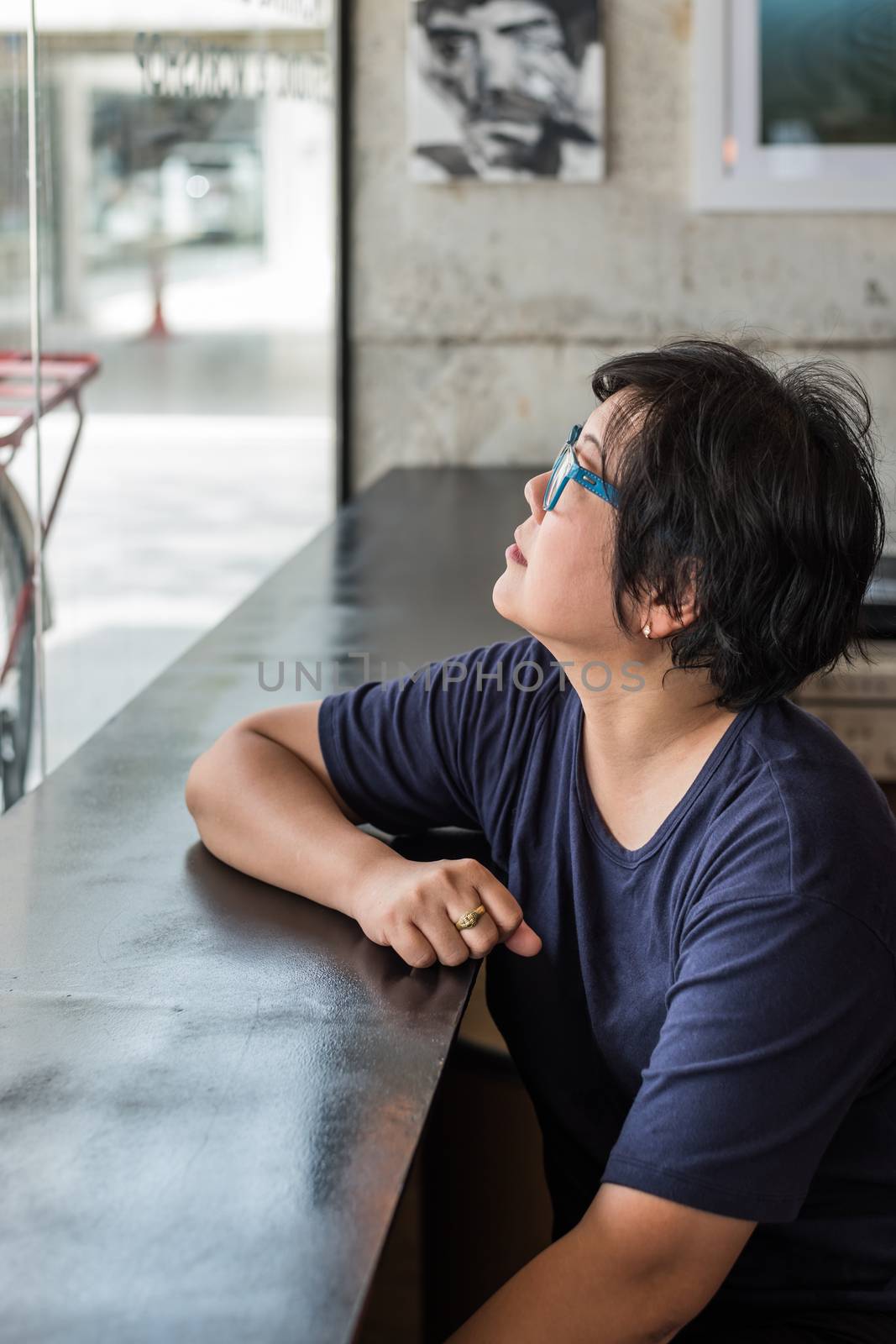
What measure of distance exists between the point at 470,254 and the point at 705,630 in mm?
2940

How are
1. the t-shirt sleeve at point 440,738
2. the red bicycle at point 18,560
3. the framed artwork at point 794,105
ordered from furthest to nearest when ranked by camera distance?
the framed artwork at point 794,105 → the red bicycle at point 18,560 → the t-shirt sleeve at point 440,738

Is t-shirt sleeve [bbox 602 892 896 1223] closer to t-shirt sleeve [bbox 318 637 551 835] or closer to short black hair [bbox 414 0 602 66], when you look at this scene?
t-shirt sleeve [bbox 318 637 551 835]

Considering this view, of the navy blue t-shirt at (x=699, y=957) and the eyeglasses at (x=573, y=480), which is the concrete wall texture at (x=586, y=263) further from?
the eyeglasses at (x=573, y=480)

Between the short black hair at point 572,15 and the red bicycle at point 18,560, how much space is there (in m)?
1.94

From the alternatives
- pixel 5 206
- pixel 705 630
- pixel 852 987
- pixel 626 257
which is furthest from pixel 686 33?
pixel 852 987

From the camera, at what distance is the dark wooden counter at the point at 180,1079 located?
759 millimetres

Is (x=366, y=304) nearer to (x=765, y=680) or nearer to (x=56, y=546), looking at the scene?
(x=56, y=546)

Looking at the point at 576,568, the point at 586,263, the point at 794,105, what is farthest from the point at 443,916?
the point at 794,105

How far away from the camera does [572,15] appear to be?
144 inches

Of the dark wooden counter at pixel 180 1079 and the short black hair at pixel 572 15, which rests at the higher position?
the short black hair at pixel 572 15

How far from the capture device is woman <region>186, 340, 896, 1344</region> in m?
0.96

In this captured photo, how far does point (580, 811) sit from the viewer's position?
47.9 inches

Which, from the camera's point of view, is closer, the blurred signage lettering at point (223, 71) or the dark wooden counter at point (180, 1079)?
the dark wooden counter at point (180, 1079)

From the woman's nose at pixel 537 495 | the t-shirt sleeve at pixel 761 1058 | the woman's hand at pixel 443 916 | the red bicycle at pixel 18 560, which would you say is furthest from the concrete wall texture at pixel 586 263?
the t-shirt sleeve at pixel 761 1058
